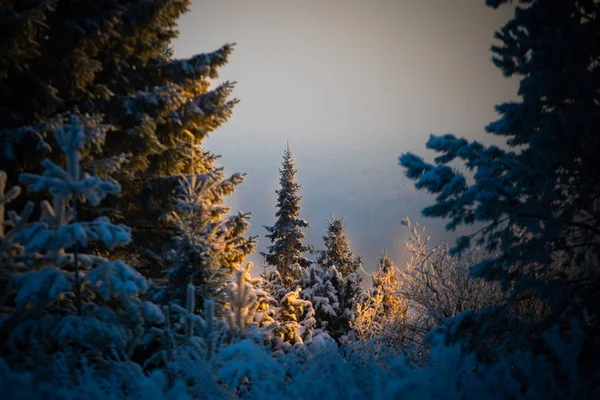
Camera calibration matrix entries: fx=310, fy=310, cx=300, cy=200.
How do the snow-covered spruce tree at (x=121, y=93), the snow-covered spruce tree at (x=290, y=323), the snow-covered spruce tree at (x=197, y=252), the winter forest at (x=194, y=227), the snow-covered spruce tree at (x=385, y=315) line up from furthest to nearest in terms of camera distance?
the snow-covered spruce tree at (x=385, y=315) < the snow-covered spruce tree at (x=290, y=323) < the snow-covered spruce tree at (x=197, y=252) < the snow-covered spruce tree at (x=121, y=93) < the winter forest at (x=194, y=227)

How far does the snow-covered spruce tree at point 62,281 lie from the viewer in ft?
11.2

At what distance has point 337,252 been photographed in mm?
23656

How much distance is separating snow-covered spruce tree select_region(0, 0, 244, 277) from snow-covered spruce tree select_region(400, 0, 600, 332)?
4.48 meters

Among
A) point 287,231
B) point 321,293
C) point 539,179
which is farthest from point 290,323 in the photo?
point 287,231

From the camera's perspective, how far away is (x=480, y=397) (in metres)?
2.78

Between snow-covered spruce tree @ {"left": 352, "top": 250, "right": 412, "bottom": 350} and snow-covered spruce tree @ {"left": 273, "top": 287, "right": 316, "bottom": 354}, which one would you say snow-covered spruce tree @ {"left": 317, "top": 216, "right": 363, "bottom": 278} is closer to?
snow-covered spruce tree @ {"left": 352, "top": 250, "right": 412, "bottom": 350}

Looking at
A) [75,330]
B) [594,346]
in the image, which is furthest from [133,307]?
[594,346]

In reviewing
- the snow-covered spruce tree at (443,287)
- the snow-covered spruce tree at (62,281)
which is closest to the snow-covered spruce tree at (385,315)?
the snow-covered spruce tree at (443,287)

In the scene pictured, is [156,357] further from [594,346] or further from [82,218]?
[594,346]

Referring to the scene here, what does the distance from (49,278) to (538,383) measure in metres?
5.11

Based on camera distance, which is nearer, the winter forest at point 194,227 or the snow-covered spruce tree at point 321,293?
the winter forest at point 194,227

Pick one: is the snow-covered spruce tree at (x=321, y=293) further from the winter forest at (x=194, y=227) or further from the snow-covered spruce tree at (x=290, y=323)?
the winter forest at (x=194, y=227)

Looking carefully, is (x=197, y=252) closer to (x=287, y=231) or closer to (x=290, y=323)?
(x=290, y=323)

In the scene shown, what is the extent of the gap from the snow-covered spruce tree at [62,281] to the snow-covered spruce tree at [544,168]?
14.6 feet
